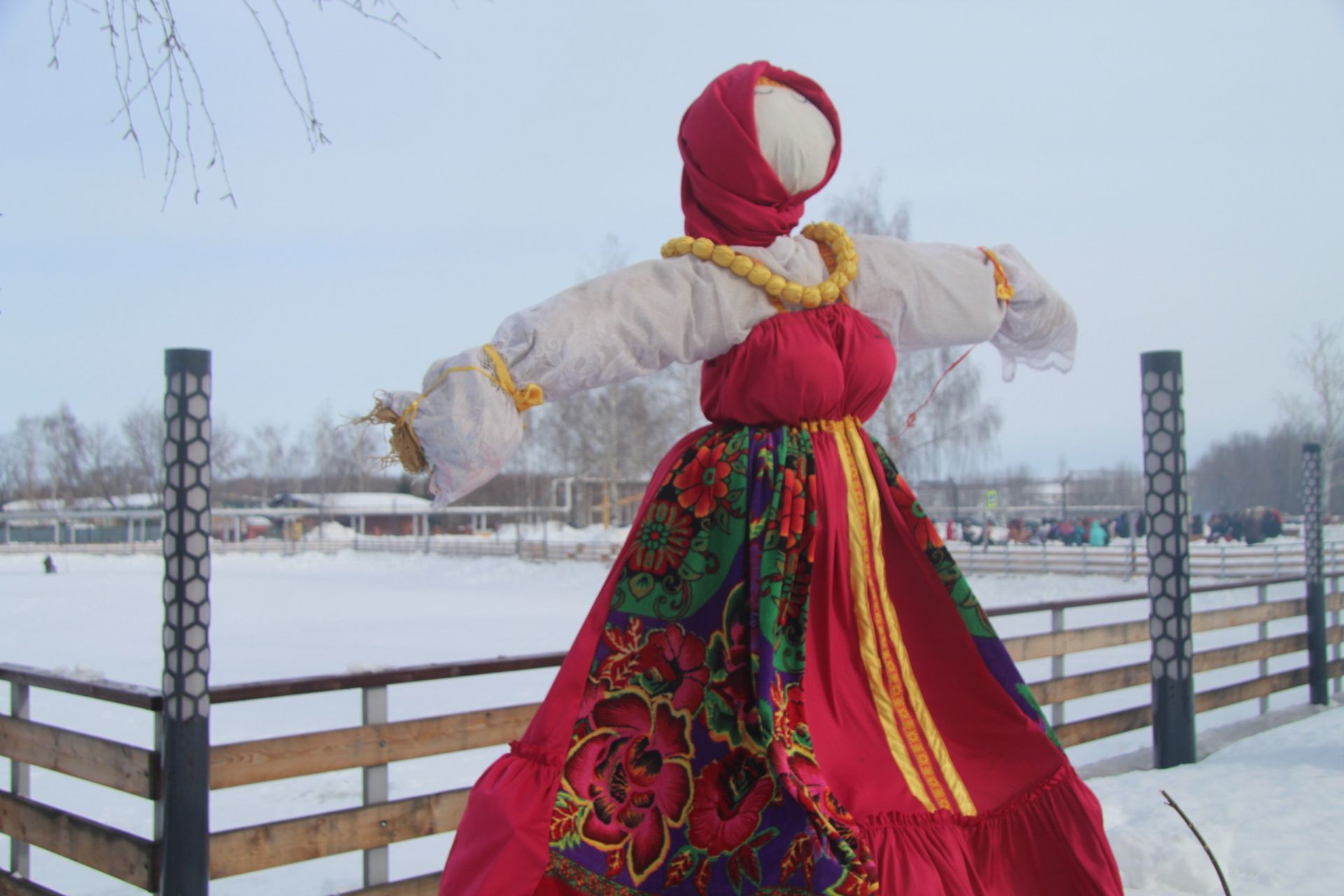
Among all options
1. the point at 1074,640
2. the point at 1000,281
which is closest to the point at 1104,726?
the point at 1074,640

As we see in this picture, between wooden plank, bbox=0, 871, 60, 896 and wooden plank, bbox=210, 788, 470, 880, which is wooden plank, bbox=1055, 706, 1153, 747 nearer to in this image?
wooden plank, bbox=210, 788, 470, 880

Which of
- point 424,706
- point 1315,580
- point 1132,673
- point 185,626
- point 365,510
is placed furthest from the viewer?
point 365,510

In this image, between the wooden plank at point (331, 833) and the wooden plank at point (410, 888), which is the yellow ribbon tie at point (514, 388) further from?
the wooden plank at point (410, 888)

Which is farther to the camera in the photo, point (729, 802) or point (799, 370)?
point (799, 370)

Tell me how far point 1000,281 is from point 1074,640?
10.3 feet

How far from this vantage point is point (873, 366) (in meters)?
1.55

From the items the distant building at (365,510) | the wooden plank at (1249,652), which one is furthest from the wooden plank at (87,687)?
the distant building at (365,510)

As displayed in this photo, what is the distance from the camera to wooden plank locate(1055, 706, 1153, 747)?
13.6 ft

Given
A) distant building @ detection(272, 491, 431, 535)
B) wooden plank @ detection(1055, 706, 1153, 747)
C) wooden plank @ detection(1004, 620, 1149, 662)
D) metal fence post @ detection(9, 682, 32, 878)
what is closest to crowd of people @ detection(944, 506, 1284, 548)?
wooden plank @ detection(1004, 620, 1149, 662)

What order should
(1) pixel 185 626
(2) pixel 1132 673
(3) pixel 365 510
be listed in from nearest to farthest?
(1) pixel 185 626 → (2) pixel 1132 673 → (3) pixel 365 510

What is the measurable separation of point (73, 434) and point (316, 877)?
1954cm

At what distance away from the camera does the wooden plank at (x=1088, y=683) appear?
415 cm

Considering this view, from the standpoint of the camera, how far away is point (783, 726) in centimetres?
130

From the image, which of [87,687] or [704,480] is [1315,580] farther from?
[87,687]
